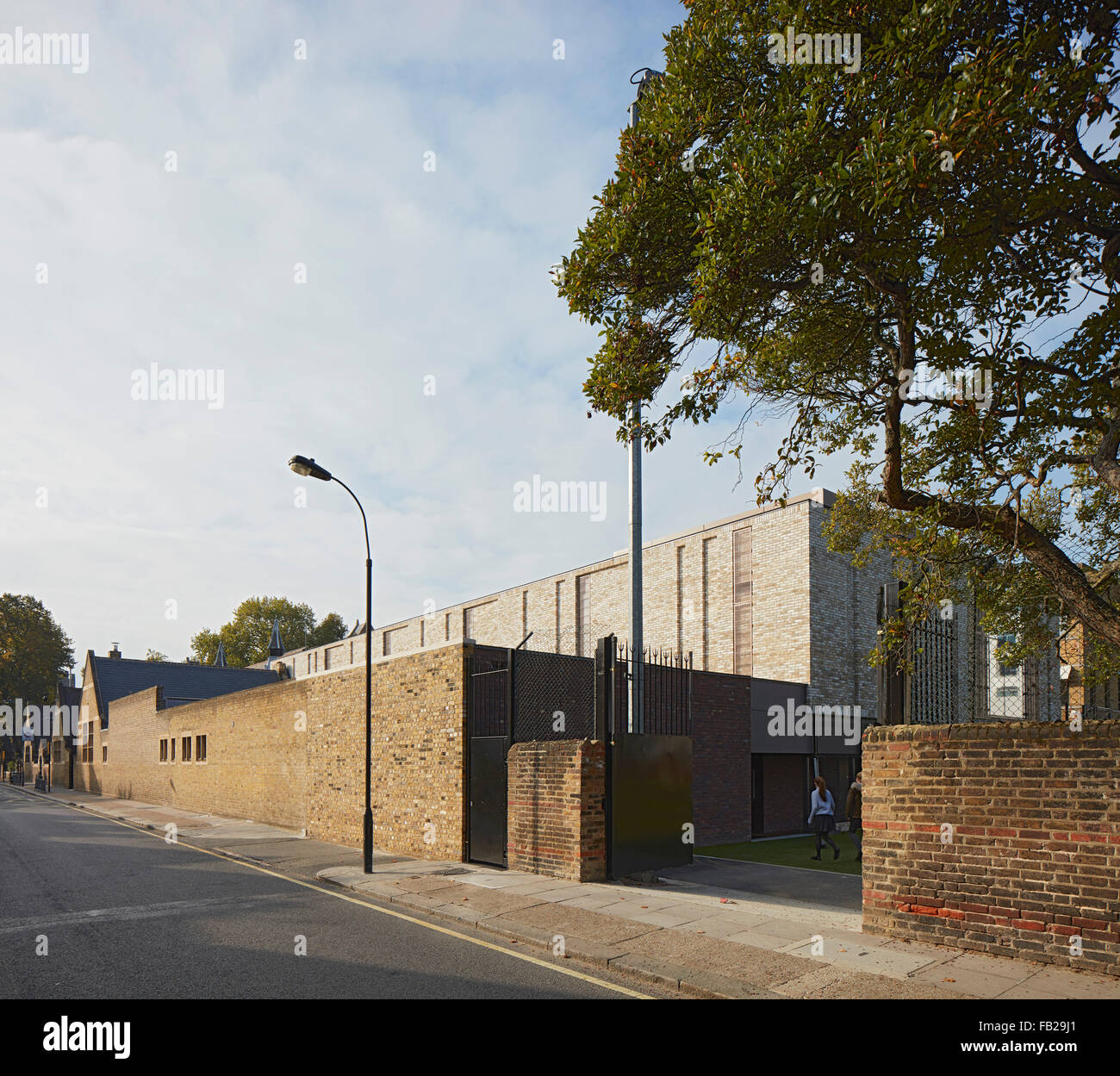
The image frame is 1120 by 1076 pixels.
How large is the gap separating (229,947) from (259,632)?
85014mm

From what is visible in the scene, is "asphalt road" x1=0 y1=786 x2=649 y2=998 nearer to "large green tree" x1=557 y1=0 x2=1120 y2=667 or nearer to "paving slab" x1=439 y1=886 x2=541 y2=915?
"paving slab" x1=439 y1=886 x2=541 y2=915

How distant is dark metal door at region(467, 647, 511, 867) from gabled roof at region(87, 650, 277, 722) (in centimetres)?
4023

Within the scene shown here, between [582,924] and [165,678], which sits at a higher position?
[582,924]

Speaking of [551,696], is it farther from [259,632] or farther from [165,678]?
[259,632]

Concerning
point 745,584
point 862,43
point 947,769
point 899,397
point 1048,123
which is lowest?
point 947,769

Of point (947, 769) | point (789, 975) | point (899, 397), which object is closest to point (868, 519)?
point (899, 397)

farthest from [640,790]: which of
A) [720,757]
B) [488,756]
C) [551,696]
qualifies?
[720,757]

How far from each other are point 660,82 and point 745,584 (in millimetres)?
19909

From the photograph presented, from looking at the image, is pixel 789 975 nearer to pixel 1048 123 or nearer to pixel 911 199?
pixel 911 199

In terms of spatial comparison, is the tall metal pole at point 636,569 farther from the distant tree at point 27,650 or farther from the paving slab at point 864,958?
the distant tree at point 27,650

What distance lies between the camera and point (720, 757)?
22000 mm

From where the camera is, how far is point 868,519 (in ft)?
47.8
